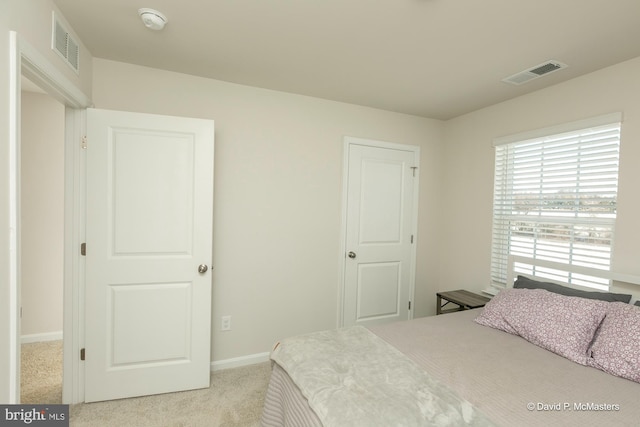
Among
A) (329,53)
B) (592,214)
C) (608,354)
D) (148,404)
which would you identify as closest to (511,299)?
(608,354)

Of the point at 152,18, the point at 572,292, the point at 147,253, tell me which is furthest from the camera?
the point at 147,253

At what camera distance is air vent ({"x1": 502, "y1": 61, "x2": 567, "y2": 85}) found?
2.10 metres

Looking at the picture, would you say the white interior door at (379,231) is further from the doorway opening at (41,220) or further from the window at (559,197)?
the doorway opening at (41,220)

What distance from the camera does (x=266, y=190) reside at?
8.91 ft

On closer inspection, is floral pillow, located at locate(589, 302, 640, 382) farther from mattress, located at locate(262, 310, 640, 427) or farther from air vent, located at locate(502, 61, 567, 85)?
air vent, located at locate(502, 61, 567, 85)

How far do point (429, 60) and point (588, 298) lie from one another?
1.84 meters

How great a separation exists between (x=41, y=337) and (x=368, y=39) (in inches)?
157

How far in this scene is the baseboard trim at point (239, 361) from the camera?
2576 millimetres

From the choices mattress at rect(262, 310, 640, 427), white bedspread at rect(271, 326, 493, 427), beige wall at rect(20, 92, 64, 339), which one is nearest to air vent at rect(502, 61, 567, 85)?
mattress at rect(262, 310, 640, 427)

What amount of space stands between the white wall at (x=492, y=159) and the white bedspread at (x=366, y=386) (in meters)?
1.74

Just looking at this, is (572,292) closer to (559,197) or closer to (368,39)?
(559,197)

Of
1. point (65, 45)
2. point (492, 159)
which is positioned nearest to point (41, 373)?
point (65, 45)

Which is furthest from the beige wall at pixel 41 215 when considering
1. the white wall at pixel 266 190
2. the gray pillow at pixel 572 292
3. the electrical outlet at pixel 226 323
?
the gray pillow at pixel 572 292

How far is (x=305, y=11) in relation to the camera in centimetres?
162
